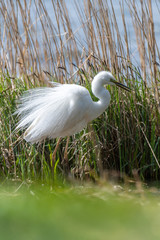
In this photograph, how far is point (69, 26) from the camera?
3.33m

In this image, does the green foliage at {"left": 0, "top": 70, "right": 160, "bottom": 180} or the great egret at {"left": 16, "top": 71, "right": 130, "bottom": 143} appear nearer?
the great egret at {"left": 16, "top": 71, "right": 130, "bottom": 143}

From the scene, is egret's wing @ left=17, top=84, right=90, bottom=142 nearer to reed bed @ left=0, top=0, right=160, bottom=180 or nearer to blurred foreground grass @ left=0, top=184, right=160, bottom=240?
reed bed @ left=0, top=0, right=160, bottom=180

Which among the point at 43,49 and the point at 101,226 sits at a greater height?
the point at 43,49

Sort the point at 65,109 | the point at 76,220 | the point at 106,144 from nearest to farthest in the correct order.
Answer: the point at 76,220 → the point at 65,109 → the point at 106,144

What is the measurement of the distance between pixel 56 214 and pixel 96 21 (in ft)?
9.78

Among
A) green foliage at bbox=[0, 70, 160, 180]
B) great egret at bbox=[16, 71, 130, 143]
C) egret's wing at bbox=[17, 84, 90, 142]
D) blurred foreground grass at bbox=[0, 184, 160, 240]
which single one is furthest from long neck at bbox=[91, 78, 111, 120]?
blurred foreground grass at bbox=[0, 184, 160, 240]

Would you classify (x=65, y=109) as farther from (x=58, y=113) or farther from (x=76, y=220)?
(x=76, y=220)

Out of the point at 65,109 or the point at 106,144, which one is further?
the point at 106,144

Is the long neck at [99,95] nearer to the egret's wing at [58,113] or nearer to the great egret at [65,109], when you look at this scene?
the great egret at [65,109]

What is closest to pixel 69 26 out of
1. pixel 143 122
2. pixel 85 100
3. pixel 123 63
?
pixel 123 63

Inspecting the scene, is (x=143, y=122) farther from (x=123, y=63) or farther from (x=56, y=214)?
(x=56, y=214)

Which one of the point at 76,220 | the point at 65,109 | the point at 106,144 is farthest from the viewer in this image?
the point at 106,144

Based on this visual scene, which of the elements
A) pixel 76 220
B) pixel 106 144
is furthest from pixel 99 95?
pixel 76 220

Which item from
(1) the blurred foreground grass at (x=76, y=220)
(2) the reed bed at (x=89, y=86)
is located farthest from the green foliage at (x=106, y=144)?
(1) the blurred foreground grass at (x=76, y=220)
